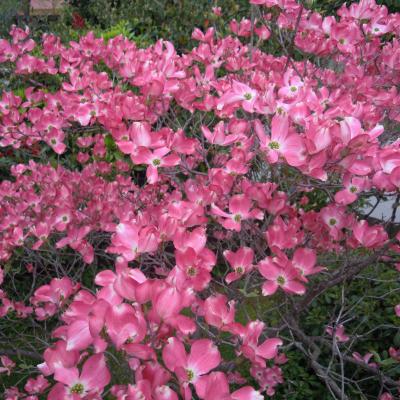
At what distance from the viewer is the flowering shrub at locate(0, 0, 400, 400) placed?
0.84m

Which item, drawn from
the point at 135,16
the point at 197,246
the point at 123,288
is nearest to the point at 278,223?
the point at 197,246

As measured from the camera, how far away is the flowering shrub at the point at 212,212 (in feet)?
2.75

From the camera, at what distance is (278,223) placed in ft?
4.07

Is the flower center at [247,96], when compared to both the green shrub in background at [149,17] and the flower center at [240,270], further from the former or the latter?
the green shrub in background at [149,17]

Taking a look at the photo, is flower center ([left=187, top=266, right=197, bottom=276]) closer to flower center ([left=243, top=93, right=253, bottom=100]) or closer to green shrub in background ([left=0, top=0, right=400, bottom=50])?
flower center ([left=243, top=93, right=253, bottom=100])

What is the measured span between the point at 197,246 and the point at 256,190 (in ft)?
0.86

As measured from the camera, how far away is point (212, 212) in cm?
127

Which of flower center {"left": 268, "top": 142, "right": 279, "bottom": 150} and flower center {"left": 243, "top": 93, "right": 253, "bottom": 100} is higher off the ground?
flower center {"left": 243, "top": 93, "right": 253, "bottom": 100}

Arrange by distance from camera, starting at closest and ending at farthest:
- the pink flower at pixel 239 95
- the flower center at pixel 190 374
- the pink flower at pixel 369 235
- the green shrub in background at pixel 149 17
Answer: the flower center at pixel 190 374 → the pink flower at pixel 369 235 → the pink flower at pixel 239 95 → the green shrub in background at pixel 149 17

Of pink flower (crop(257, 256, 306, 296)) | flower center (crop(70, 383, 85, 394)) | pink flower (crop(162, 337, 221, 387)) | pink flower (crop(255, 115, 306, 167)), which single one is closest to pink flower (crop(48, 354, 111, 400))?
flower center (crop(70, 383, 85, 394))

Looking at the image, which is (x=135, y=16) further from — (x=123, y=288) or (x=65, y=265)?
(x=123, y=288)

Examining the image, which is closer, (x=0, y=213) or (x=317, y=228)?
(x=317, y=228)

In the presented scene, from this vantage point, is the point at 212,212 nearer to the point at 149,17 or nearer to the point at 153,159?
the point at 153,159

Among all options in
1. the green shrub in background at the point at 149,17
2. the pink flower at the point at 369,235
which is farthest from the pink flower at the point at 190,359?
the green shrub in background at the point at 149,17
